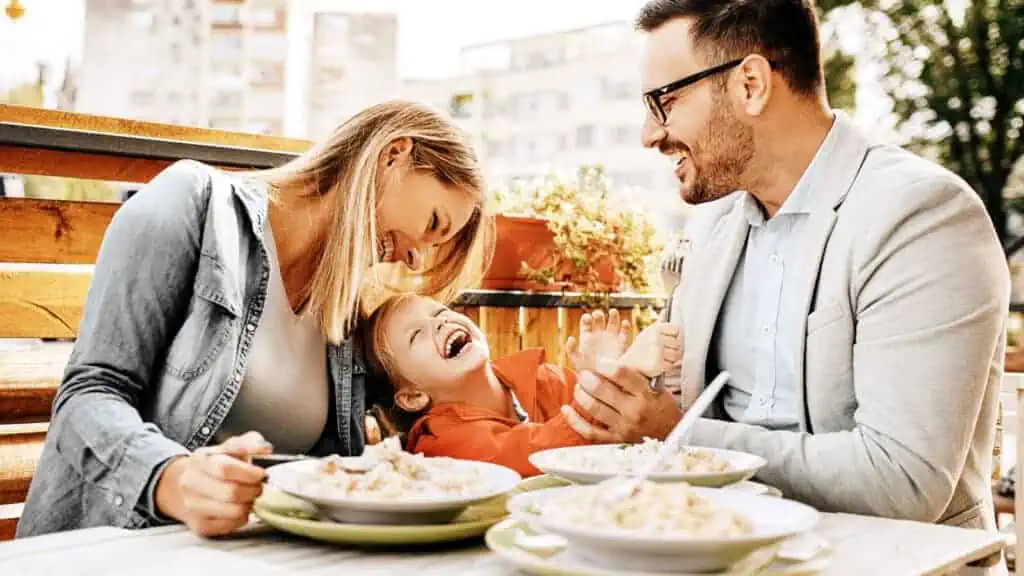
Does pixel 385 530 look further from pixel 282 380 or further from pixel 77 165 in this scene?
pixel 77 165

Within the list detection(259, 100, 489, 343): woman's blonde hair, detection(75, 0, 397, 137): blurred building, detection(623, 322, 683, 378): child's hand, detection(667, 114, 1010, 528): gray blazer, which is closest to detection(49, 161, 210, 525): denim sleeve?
detection(259, 100, 489, 343): woman's blonde hair

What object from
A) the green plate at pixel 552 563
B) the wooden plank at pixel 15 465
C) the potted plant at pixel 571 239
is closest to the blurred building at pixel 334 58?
the potted plant at pixel 571 239

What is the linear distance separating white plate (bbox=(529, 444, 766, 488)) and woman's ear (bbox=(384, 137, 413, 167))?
742mm

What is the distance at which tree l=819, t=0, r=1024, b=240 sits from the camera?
5.90 metres

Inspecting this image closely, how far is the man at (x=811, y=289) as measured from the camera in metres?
1.48

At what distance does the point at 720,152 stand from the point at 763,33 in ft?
0.79

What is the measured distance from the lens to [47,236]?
2.52 meters

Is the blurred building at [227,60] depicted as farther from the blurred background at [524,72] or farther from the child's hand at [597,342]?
the child's hand at [597,342]

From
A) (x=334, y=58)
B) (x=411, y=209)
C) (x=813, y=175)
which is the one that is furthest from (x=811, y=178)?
(x=334, y=58)

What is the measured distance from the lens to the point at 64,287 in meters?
2.44

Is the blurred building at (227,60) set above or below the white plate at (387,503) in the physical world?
above

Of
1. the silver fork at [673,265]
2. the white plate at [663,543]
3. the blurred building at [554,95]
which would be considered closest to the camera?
the white plate at [663,543]

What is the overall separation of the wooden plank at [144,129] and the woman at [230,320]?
92cm

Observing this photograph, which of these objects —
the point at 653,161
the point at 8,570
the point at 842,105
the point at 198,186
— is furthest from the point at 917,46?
the point at 8,570
